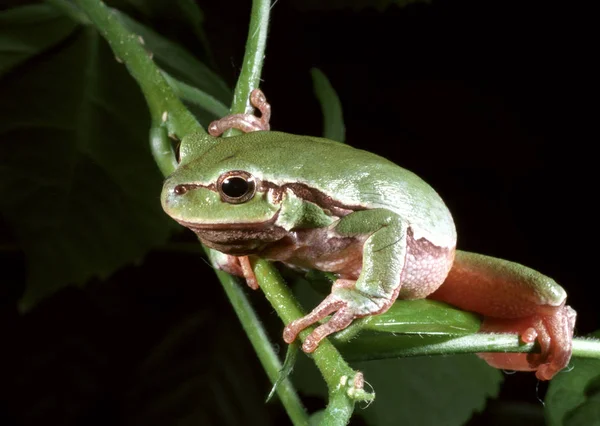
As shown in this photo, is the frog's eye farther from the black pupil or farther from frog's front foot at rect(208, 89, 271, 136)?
frog's front foot at rect(208, 89, 271, 136)

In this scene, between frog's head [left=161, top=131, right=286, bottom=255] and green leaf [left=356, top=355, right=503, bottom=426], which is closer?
frog's head [left=161, top=131, right=286, bottom=255]

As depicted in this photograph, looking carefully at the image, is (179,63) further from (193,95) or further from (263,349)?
(263,349)

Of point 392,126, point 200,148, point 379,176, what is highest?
point 200,148

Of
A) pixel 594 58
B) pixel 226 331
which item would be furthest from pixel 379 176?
pixel 594 58

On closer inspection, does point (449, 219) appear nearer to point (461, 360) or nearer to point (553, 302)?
point (553, 302)

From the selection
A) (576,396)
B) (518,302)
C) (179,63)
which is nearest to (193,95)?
(179,63)

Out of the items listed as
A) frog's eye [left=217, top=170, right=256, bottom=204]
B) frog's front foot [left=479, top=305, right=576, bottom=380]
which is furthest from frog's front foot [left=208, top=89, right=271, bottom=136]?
frog's front foot [left=479, top=305, right=576, bottom=380]

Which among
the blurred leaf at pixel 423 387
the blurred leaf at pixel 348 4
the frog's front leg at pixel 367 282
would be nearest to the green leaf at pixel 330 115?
the blurred leaf at pixel 348 4

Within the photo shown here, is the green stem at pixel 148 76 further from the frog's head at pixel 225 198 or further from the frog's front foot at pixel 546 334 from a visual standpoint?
the frog's front foot at pixel 546 334

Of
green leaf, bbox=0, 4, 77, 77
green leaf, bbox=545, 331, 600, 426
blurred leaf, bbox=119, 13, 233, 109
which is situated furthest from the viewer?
blurred leaf, bbox=119, 13, 233, 109
